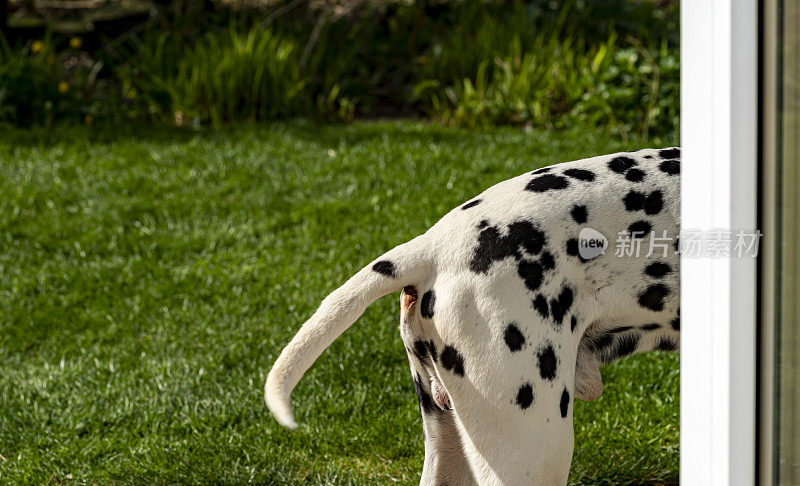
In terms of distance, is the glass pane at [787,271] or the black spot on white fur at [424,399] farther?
the black spot on white fur at [424,399]

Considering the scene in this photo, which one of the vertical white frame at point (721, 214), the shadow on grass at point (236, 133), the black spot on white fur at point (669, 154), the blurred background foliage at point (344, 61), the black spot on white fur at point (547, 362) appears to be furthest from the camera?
the blurred background foliage at point (344, 61)

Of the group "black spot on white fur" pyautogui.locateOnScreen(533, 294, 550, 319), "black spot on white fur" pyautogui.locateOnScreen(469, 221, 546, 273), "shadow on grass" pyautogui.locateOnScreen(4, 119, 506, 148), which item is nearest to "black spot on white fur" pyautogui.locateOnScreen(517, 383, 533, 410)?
"black spot on white fur" pyautogui.locateOnScreen(533, 294, 550, 319)

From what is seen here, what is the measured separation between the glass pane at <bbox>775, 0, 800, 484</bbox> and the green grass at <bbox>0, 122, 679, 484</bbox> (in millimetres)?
1583

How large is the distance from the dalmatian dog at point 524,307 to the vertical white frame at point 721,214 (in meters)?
0.57

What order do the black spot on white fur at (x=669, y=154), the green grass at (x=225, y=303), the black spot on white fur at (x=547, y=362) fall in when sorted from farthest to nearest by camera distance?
the green grass at (x=225, y=303) < the black spot on white fur at (x=669, y=154) < the black spot on white fur at (x=547, y=362)

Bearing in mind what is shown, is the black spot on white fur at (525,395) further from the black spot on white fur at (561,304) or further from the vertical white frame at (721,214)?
the vertical white frame at (721,214)

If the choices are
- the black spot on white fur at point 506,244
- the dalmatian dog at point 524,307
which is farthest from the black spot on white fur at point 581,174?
the black spot on white fur at point 506,244

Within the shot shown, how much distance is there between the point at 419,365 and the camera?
211cm

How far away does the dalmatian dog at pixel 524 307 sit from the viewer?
1.85m

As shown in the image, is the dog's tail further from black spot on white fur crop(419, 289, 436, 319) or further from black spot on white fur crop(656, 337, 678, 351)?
black spot on white fur crop(656, 337, 678, 351)

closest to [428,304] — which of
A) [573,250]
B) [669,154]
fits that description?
[573,250]

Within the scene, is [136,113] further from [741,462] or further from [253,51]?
[741,462]

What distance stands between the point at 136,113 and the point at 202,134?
92cm

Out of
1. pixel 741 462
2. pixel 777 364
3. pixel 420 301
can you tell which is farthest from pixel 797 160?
pixel 420 301
